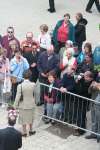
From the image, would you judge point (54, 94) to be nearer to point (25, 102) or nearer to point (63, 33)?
point (25, 102)

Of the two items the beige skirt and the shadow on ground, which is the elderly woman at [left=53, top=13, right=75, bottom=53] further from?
the beige skirt

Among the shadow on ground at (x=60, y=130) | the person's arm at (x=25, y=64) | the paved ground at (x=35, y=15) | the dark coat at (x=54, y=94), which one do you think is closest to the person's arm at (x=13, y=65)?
the person's arm at (x=25, y=64)

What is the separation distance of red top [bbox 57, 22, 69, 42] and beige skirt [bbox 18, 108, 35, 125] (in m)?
3.05

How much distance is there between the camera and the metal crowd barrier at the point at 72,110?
12878 mm

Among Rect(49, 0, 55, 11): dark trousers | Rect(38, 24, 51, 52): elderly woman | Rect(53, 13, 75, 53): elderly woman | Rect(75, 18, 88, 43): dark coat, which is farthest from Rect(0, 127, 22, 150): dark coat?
Rect(49, 0, 55, 11): dark trousers

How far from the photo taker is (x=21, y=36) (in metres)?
18.5

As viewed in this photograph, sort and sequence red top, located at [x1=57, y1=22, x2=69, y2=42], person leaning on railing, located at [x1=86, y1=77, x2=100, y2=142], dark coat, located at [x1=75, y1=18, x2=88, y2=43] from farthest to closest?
dark coat, located at [x1=75, y1=18, x2=88, y2=43], red top, located at [x1=57, y1=22, x2=69, y2=42], person leaning on railing, located at [x1=86, y1=77, x2=100, y2=142]

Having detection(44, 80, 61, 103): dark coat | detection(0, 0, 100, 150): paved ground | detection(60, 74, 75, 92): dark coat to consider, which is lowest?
detection(44, 80, 61, 103): dark coat

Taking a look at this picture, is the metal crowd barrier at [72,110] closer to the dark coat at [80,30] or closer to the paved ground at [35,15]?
the dark coat at [80,30]

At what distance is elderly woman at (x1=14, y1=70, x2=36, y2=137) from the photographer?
496 inches

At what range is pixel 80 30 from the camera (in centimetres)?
1566

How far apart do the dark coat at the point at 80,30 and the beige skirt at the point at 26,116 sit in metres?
3.51

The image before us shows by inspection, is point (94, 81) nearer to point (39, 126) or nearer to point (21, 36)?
point (39, 126)

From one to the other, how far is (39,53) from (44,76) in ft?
2.38
